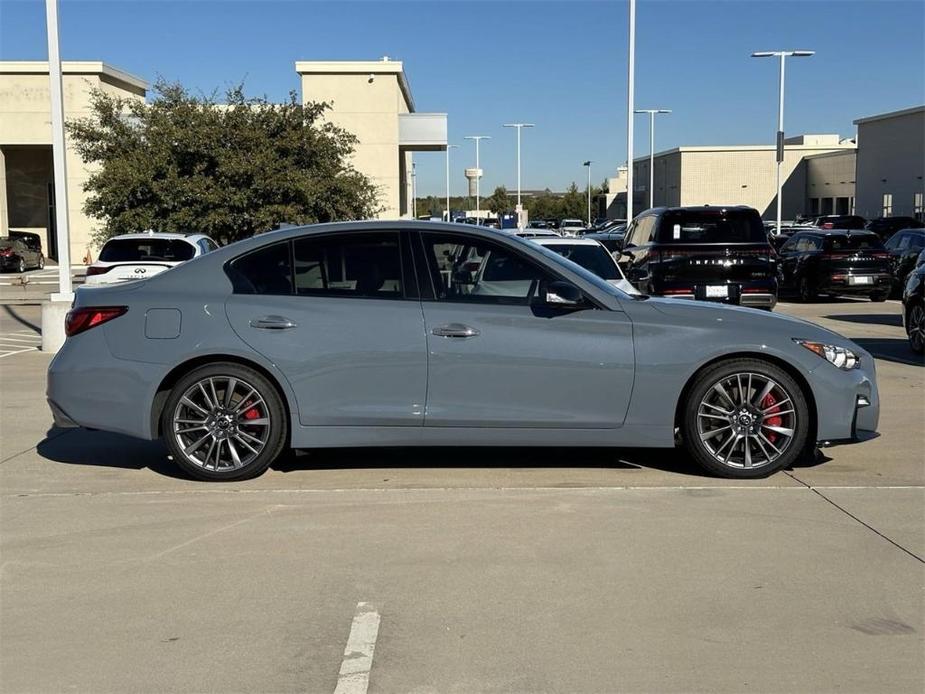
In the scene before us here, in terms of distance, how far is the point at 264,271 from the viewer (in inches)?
264

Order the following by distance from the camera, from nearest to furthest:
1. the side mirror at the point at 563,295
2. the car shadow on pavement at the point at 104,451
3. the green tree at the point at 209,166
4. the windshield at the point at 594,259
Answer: the side mirror at the point at 563,295 → the car shadow on pavement at the point at 104,451 → the windshield at the point at 594,259 → the green tree at the point at 209,166

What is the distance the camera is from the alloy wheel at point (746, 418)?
6504 mm

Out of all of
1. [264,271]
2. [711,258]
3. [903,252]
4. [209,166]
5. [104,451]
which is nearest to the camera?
[264,271]

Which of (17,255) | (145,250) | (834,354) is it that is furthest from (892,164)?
(834,354)

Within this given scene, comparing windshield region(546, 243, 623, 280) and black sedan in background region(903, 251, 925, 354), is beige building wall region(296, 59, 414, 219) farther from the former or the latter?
black sedan in background region(903, 251, 925, 354)

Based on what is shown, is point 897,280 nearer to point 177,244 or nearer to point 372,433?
point 177,244

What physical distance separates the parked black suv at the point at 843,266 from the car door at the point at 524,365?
57.2 feet

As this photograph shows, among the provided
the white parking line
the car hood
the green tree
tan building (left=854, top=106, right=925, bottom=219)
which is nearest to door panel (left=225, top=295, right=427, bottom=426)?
the car hood

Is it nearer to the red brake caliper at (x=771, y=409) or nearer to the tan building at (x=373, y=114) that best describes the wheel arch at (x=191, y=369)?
the red brake caliper at (x=771, y=409)

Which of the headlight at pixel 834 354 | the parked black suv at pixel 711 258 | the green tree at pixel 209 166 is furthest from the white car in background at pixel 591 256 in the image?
the green tree at pixel 209 166

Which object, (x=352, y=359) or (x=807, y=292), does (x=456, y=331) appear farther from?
(x=807, y=292)

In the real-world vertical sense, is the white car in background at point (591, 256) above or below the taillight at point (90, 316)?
above

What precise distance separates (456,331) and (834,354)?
2.43 meters

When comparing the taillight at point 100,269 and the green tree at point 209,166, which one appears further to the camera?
the green tree at point 209,166
